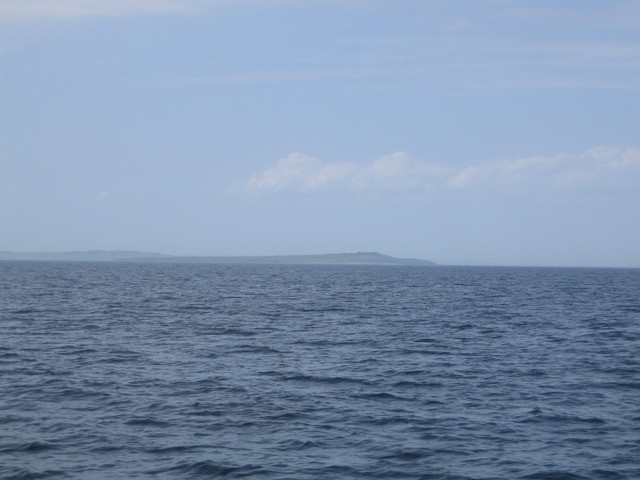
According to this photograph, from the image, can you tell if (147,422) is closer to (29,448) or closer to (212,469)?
(29,448)

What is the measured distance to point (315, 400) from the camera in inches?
977

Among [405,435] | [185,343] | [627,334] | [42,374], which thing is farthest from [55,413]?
[627,334]

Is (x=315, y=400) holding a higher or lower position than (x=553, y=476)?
higher

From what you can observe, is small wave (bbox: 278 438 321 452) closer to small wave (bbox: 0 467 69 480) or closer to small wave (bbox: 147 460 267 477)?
small wave (bbox: 147 460 267 477)

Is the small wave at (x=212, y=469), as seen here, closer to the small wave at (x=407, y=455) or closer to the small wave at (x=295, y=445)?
the small wave at (x=295, y=445)

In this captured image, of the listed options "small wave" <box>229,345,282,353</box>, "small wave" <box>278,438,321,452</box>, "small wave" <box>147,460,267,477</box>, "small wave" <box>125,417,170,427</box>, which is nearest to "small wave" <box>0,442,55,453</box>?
"small wave" <box>125,417,170,427</box>


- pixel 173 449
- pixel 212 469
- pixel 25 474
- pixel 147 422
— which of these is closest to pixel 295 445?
pixel 212 469

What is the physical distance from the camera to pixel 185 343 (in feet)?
125

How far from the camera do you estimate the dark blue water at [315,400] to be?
18156 mm

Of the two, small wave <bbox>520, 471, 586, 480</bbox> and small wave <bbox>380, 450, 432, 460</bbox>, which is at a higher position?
small wave <bbox>380, 450, 432, 460</bbox>

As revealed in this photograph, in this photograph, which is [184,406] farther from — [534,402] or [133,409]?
[534,402]

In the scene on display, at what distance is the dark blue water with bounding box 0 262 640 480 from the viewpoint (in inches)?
715

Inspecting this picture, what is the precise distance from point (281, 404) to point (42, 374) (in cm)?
1049

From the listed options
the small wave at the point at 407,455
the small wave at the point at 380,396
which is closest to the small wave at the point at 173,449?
the small wave at the point at 407,455
